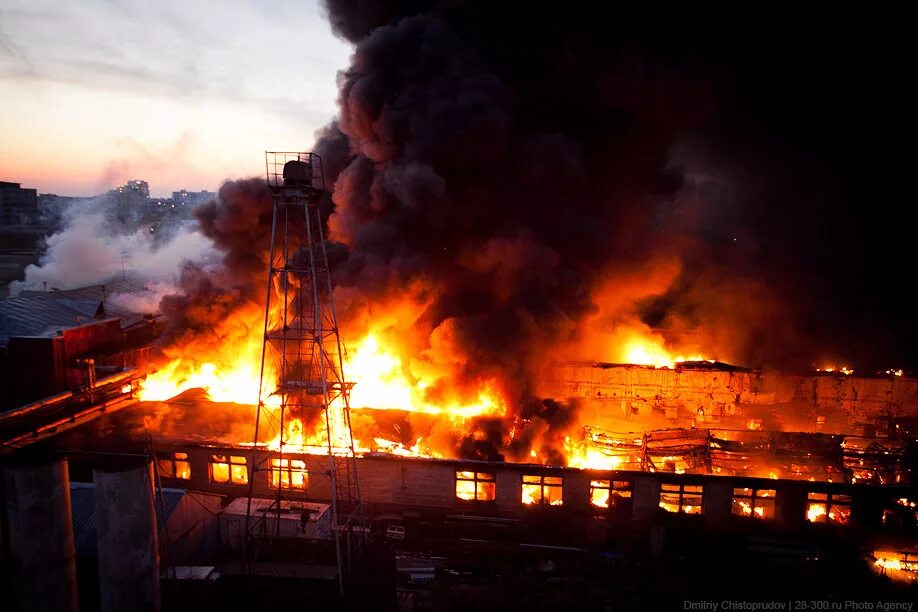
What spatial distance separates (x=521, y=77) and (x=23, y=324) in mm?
25822

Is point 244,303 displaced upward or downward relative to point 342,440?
upward

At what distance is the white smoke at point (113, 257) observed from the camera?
50.7 m

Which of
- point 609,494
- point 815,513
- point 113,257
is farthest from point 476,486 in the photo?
point 113,257

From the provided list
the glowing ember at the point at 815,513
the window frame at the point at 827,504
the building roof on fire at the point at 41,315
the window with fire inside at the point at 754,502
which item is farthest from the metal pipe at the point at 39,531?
the glowing ember at the point at 815,513

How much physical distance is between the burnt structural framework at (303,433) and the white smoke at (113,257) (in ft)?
68.7

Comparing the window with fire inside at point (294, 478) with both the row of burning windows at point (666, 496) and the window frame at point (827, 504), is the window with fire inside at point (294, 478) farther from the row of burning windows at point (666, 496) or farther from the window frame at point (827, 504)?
the window frame at point (827, 504)

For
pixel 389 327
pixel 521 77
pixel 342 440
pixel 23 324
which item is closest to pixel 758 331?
pixel 521 77

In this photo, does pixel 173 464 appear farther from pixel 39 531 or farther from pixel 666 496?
pixel 666 496

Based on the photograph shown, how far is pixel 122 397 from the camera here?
21797mm

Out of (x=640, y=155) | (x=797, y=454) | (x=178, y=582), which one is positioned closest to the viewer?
(x=178, y=582)

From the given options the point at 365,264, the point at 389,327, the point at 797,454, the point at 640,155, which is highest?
the point at 640,155

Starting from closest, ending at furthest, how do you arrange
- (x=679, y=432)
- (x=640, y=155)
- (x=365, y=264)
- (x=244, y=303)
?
1. (x=679, y=432)
2. (x=365, y=264)
3. (x=244, y=303)
4. (x=640, y=155)

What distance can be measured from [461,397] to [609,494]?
25.2ft

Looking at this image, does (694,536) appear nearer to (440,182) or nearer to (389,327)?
(389,327)
